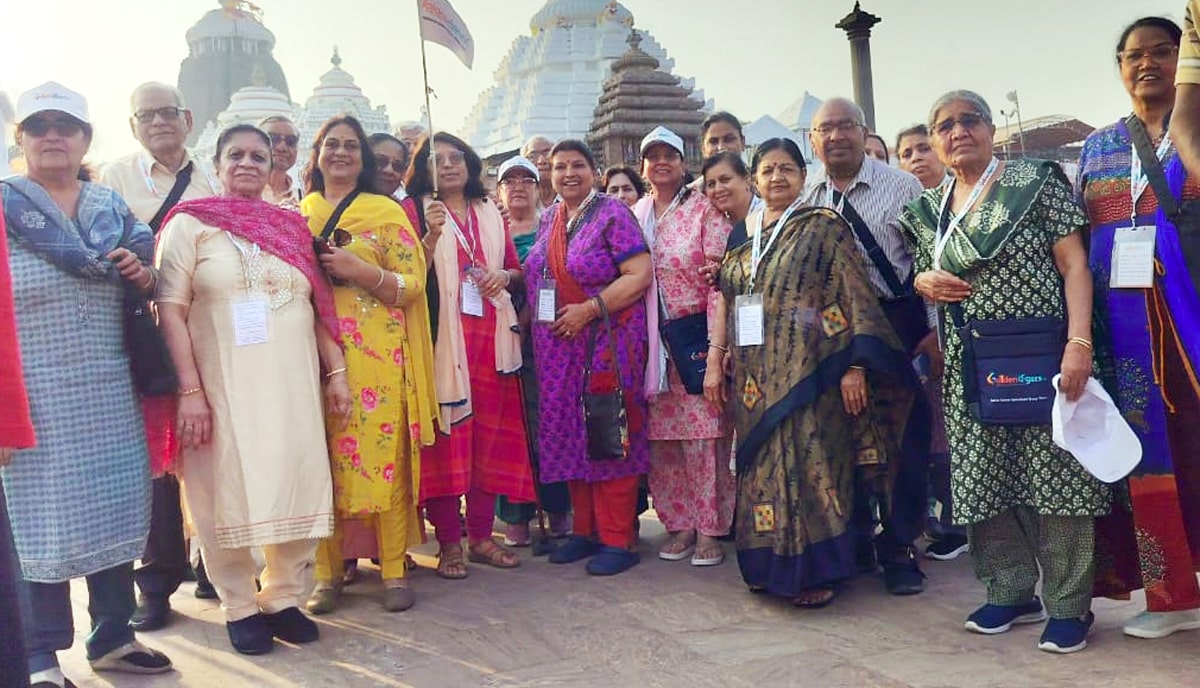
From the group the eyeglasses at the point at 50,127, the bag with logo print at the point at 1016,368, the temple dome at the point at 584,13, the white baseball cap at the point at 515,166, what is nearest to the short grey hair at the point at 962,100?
the bag with logo print at the point at 1016,368

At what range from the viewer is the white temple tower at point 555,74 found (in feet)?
85.6

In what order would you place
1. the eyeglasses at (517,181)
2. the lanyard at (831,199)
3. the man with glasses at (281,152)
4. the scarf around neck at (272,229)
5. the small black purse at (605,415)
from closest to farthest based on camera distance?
the scarf around neck at (272,229) < the lanyard at (831,199) < the small black purse at (605,415) < the eyeglasses at (517,181) < the man with glasses at (281,152)

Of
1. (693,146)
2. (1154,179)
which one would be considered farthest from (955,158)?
(693,146)

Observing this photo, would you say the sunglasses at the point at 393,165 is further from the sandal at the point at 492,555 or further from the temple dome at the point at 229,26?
the temple dome at the point at 229,26

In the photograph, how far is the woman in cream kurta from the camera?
3137 mm

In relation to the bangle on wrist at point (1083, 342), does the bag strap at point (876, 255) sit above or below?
above

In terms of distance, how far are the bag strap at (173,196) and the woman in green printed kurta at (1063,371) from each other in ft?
9.56

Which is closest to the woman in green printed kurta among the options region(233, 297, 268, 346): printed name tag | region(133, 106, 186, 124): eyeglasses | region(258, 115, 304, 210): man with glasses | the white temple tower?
region(233, 297, 268, 346): printed name tag

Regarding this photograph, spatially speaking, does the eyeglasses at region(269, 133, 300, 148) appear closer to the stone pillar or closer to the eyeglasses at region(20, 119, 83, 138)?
the eyeglasses at region(20, 119, 83, 138)

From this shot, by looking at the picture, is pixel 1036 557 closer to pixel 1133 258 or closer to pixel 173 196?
pixel 1133 258

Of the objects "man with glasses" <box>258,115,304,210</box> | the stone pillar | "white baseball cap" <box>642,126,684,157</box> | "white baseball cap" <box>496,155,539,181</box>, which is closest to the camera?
"white baseball cap" <box>642,126,684,157</box>

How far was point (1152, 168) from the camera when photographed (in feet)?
9.21

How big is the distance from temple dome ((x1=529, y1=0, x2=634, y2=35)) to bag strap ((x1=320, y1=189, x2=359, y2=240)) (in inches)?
1071

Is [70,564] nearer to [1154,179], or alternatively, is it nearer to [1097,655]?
[1097,655]
